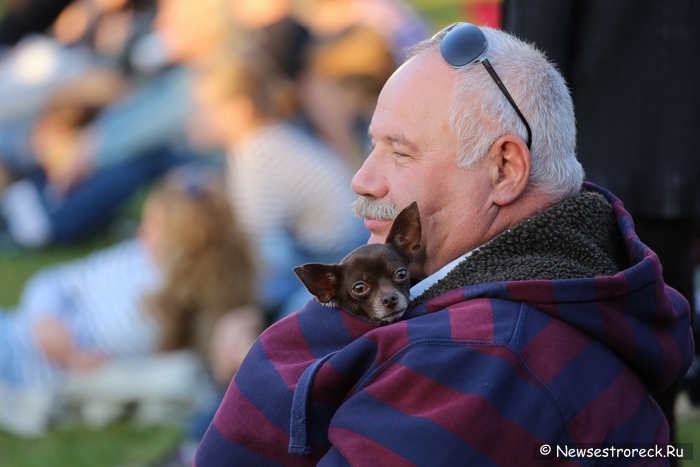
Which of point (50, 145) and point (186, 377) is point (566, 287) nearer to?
point (186, 377)

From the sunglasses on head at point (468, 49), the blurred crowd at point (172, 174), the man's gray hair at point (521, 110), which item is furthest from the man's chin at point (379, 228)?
the blurred crowd at point (172, 174)

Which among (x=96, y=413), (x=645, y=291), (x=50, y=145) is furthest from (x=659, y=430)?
(x=50, y=145)

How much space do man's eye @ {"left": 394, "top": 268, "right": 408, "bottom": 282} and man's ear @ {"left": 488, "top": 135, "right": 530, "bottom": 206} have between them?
10.9 inches

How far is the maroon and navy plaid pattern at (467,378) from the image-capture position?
64.1 inches

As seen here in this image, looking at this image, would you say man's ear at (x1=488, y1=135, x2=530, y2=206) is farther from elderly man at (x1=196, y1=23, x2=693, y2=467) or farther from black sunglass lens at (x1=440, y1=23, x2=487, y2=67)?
black sunglass lens at (x1=440, y1=23, x2=487, y2=67)

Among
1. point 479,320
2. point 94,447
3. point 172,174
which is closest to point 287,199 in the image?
point 172,174

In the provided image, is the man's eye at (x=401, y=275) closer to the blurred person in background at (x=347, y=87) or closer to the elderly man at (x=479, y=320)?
the elderly man at (x=479, y=320)

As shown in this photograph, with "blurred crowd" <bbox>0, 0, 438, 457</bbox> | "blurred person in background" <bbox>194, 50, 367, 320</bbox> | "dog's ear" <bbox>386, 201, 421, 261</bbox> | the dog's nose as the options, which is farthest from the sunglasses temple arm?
"blurred person in background" <bbox>194, 50, 367, 320</bbox>

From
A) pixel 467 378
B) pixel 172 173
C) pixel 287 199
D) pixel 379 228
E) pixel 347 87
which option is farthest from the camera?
pixel 172 173

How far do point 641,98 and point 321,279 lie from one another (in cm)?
146

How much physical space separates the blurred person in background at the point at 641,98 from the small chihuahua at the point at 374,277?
1.11 m

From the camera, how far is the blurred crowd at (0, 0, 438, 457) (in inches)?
198

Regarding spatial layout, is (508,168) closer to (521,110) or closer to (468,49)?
(521,110)

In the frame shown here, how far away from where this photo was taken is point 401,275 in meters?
1.91
